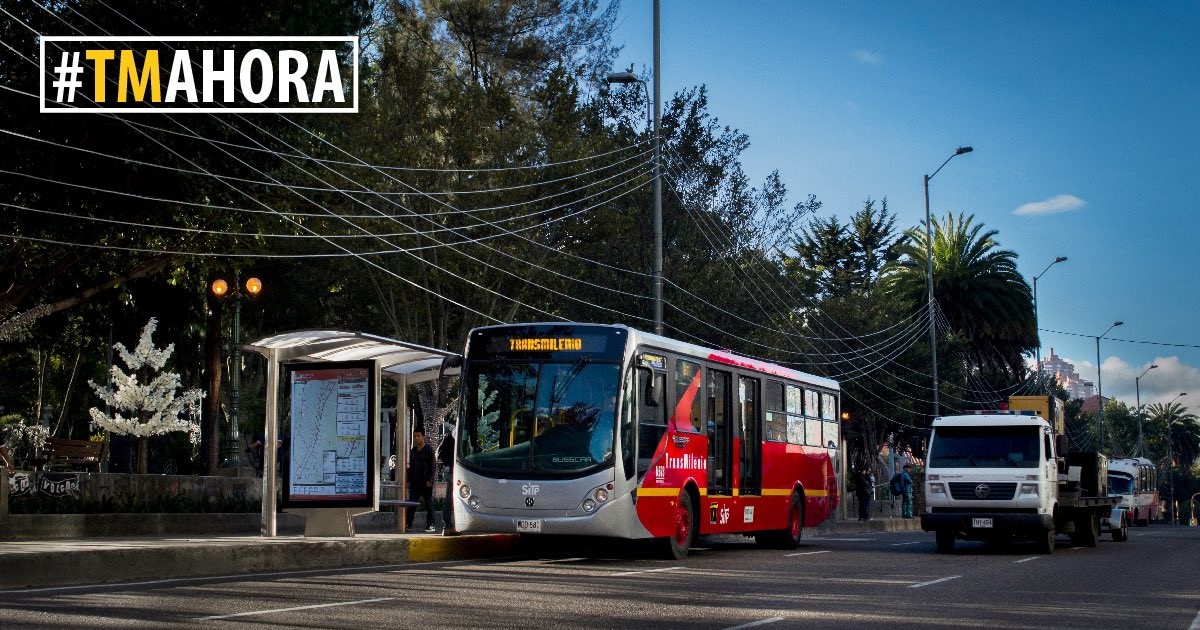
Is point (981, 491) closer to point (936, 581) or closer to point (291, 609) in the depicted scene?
point (936, 581)

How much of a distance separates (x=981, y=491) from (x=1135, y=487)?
114 ft

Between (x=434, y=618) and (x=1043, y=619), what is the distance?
5.10 meters

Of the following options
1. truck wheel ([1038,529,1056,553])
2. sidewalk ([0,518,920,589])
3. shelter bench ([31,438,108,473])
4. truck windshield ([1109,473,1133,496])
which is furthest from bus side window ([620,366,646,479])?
truck windshield ([1109,473,1133,496])

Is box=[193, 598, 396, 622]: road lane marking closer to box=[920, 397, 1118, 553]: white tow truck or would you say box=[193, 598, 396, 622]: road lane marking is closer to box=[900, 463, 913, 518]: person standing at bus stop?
box=[920, 397, 1118, 553]: white tow truck

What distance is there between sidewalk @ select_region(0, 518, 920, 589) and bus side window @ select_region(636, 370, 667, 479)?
3.16m

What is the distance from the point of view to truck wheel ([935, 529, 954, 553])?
950 inches

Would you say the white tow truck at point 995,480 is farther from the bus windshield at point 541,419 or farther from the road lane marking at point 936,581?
the bus windshield at point 541,419

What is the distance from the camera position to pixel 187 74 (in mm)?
23906

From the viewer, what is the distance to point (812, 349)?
180ft

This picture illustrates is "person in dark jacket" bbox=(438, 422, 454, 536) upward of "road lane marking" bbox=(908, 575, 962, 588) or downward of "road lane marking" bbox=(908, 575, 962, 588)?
upward

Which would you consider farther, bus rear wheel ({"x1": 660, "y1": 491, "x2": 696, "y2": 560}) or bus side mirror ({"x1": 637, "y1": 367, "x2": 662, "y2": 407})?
bus rear wheel ({"x1": 660, "y1": 491, "x2": 696, "y2": 560})

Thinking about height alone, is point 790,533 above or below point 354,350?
below

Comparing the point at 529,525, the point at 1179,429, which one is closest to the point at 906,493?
the point at 529,525

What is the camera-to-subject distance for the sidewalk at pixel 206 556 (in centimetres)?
1350
